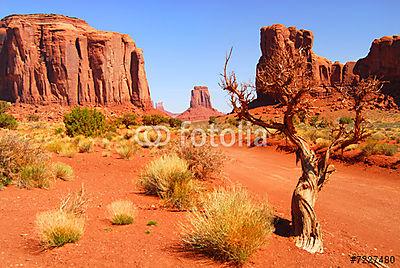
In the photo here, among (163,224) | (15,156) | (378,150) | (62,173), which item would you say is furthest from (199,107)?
(163,224)

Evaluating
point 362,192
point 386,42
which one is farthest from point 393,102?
point 362,192

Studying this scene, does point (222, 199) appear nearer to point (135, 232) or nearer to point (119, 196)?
point (135, 232)

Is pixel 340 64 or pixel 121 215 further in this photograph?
pixel 340 64

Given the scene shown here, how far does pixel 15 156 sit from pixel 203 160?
6.29 metres

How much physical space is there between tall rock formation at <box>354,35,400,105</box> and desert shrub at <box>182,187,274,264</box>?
248 ft

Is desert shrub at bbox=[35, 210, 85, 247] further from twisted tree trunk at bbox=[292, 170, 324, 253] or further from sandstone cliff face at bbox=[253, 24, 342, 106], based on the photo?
sandstone cliff face at bbox=[253, 24, 342, 106]

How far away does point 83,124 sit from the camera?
30.7 meters

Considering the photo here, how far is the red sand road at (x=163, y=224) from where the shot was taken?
5.39 meters

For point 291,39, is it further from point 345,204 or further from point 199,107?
point 199,107

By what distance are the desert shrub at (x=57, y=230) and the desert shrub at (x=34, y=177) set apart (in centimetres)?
472

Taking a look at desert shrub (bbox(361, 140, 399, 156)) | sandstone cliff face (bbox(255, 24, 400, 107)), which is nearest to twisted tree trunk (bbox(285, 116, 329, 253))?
desert shrub (bbox(361, 140, 399, 156))

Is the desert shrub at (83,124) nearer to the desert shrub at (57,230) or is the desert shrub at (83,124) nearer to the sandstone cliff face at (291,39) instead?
the desert shrub at (57,230)

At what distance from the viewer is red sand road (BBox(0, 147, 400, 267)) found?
212 inches

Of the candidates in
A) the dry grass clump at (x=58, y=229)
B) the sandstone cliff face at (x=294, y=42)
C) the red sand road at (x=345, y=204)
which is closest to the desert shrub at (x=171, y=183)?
the red sand road at (x=345, y=204)
